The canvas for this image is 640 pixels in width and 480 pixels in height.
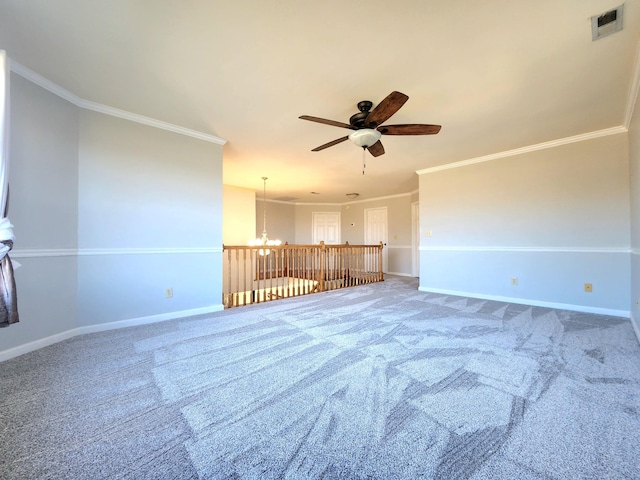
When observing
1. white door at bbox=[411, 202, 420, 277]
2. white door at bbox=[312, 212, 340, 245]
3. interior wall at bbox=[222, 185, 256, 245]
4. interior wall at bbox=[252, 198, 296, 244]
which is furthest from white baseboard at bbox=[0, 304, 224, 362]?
white door at bbox=[312, 212, 340, 245]

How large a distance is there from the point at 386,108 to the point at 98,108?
3.03 metres

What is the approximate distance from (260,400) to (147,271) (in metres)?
2.34

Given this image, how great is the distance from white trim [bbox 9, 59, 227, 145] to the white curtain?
3.94 ft

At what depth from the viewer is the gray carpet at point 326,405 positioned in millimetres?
1063

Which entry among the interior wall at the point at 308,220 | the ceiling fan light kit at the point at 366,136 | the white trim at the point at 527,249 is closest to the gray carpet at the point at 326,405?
the white trim at the point at 527,249

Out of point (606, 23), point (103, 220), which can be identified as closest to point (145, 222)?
point (103, 220)

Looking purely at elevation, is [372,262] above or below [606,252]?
below

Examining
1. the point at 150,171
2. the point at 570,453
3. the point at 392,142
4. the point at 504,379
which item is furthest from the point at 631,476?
the point at 150,171

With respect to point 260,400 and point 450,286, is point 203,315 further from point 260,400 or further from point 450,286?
point 450,286

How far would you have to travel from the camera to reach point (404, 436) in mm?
1203

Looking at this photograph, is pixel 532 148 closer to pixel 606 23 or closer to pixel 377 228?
pixel 606 23

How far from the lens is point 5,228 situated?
1.26 meters

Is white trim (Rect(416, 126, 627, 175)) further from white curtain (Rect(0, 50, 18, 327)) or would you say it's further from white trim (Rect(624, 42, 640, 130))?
white curtain (Rect(0, 50, 18, 327))

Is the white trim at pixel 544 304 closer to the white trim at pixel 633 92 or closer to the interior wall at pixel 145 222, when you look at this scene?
the white trim at pixel 633 92
